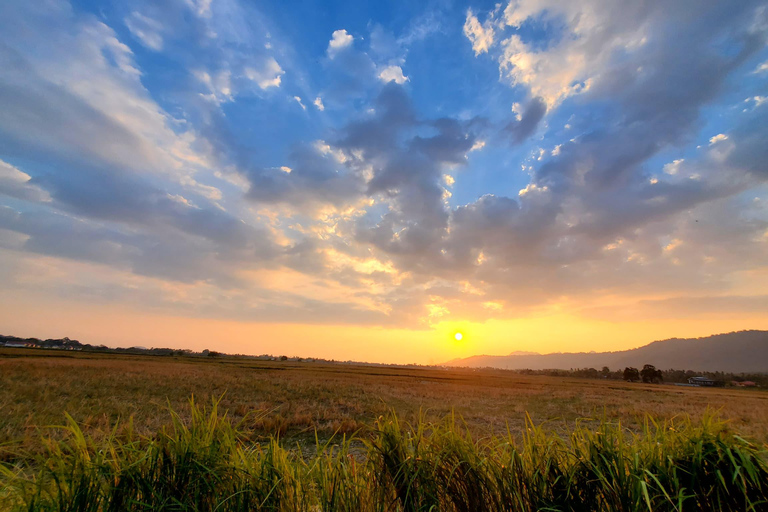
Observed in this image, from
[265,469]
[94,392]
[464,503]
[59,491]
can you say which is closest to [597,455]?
[464,503]

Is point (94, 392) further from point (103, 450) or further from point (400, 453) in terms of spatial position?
point (400, 453)

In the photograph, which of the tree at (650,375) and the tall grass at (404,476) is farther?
the tree at (650,375)

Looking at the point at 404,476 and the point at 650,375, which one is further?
the point at 650,375

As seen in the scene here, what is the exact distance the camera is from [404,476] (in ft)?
7.65

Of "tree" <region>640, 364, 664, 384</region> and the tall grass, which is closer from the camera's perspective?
the tall grass

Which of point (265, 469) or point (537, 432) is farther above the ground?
point (537, 432)

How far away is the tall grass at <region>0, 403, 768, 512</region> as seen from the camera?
1.94 metres

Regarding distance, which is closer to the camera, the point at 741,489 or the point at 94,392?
the point at 741,489

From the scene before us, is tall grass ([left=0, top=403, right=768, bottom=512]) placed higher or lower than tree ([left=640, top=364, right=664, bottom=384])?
higher

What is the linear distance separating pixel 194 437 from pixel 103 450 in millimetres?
683

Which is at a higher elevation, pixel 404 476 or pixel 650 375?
pixel 404 476

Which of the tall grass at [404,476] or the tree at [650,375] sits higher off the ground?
the tall grass at [404,476]

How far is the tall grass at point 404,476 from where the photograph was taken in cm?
194

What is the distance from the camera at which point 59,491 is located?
1.81 metres
